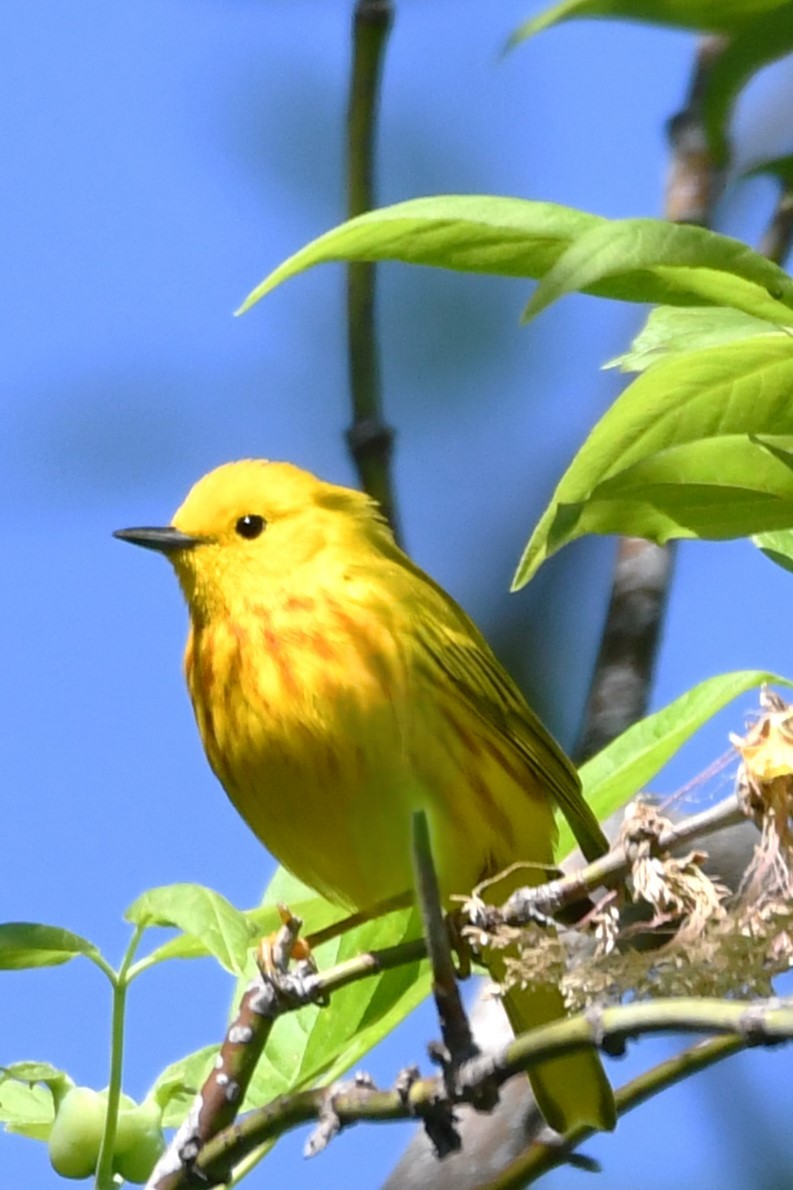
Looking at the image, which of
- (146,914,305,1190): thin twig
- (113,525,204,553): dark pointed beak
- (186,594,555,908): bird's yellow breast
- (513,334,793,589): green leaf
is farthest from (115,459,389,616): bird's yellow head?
(513,334,793,589): green leaf

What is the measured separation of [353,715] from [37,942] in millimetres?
708

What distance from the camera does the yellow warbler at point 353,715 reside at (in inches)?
76.2

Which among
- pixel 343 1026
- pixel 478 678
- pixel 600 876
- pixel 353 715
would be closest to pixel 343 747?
pixel 353 715

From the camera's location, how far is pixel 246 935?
4.04 ft

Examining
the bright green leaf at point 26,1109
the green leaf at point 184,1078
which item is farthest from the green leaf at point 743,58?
the bright green leaf at point 26,1109

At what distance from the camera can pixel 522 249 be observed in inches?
38.8

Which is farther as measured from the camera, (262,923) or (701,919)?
(262,923)

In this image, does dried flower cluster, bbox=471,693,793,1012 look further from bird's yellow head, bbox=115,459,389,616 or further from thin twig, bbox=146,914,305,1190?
bird's yellow head, bbox=115,459,389,616

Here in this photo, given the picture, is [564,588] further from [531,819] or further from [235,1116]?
[235,1116]

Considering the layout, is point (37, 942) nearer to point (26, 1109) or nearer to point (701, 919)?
point (26, 1109)

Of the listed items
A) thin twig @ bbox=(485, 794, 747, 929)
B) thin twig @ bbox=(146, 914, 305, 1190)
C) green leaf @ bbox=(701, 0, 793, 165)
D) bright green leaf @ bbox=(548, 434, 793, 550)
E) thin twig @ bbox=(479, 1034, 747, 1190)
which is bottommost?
thin twig @ bbox=(479, 1034, 747, 1190)

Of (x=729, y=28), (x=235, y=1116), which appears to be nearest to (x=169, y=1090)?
(x=235, y=1116)

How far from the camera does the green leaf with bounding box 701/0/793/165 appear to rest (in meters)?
1.22

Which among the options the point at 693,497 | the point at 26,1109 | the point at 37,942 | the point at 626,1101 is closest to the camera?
the point at 693,497
